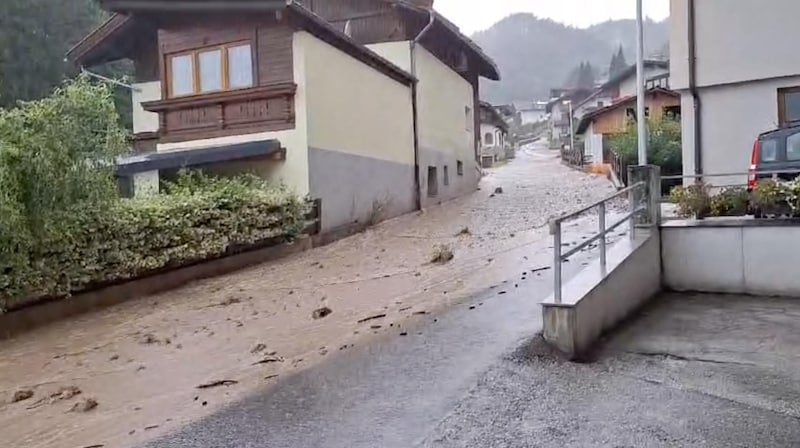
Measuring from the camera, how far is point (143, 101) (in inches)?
785

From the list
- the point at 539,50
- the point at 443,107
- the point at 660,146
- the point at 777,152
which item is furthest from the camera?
the point at 539,50

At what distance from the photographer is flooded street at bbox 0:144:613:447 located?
18.7ft

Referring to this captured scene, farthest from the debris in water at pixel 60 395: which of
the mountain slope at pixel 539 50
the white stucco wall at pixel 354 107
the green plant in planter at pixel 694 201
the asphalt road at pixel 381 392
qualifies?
the mountain slope at pixel 539 50

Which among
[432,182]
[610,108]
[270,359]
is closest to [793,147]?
[270,359]

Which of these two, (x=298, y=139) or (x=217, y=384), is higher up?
(x=298, y=139)

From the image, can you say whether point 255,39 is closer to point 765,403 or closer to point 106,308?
point 106,308

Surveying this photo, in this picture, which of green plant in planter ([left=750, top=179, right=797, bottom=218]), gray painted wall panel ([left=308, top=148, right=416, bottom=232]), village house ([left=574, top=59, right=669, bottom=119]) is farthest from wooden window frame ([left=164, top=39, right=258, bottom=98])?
village house ([left=574, top=59, right=669, bottom=119])

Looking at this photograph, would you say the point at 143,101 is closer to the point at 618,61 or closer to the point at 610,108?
the point at 610,108

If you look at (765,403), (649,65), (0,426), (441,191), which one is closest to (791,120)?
(765,403)

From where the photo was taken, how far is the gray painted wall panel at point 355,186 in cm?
1529

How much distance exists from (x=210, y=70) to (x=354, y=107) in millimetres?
3334

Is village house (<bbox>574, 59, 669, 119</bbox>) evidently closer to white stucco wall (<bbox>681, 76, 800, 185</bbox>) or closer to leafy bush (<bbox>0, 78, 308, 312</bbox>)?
white stucco wall (<bbox>681, 76, 800, 185</bbox>)

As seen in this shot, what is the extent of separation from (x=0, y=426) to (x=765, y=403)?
5.76 metres

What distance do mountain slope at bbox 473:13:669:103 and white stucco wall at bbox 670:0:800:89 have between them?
6396 centimetres
